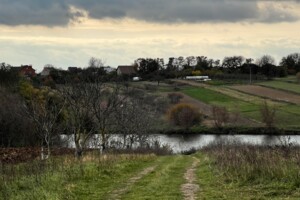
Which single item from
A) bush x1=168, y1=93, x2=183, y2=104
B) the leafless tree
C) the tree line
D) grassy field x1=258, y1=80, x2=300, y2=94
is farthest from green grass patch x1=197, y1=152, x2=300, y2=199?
grassy field x1=258, y1=80, x2=300, y2=94

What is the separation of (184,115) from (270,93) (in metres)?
34.8

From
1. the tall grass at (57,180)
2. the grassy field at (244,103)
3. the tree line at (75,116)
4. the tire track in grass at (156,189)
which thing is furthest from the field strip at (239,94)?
the tire track in grass at (156,189)

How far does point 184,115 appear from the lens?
9212 centimetres

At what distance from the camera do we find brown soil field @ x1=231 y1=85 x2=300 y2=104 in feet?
355

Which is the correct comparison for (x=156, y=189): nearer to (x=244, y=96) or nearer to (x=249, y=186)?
(x=249, y=186)

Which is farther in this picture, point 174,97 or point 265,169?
point 174,97

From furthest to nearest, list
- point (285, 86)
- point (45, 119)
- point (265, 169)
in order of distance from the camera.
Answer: point (285, 86) → point (45, 119) → point (265, 169)

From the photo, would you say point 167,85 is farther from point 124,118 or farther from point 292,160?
point 292,160

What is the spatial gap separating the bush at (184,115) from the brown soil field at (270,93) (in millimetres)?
23776

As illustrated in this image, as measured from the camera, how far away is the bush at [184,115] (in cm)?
9256

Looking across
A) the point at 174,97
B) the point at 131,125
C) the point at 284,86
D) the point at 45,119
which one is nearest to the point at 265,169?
the point at 45,119

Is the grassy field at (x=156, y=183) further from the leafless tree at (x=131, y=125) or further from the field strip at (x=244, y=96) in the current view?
the field strip at (x=244, y=96)

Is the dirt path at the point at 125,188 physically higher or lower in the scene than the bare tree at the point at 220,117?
higher

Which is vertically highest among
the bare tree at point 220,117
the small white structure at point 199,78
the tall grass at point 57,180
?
the small white structure at point 199,78
